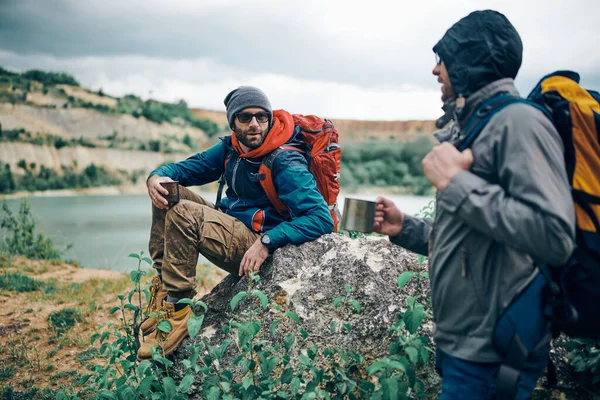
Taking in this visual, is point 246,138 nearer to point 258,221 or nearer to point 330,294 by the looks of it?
point 258,221

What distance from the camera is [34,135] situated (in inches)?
1355

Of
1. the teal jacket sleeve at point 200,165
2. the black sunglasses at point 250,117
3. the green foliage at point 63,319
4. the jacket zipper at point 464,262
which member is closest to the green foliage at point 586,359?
the jacket zipper at point 464,262

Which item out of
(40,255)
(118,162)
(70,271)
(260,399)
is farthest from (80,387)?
(118,162)

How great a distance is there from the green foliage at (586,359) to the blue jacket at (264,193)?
6.05 ft

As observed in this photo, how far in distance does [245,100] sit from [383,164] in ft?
101

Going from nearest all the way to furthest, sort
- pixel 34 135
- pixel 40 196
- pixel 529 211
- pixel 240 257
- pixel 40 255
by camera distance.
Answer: pixel 529 211 < pixel 240 257 < pixel 40 255 < pixel 40 196 < pixel 34 135

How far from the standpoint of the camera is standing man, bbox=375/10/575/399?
5.25 ft

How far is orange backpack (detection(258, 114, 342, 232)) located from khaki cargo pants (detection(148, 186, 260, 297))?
16.5 inches

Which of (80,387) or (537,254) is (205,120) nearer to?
(80,387)

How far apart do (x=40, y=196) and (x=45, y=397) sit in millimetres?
26921

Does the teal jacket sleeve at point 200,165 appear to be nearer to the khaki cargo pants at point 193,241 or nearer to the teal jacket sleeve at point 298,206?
the khaki cargo pants at point 193,241

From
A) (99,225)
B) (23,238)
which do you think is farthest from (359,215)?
(99,225)

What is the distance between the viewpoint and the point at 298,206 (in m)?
3.75

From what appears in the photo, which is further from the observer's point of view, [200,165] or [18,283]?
[18,283]
